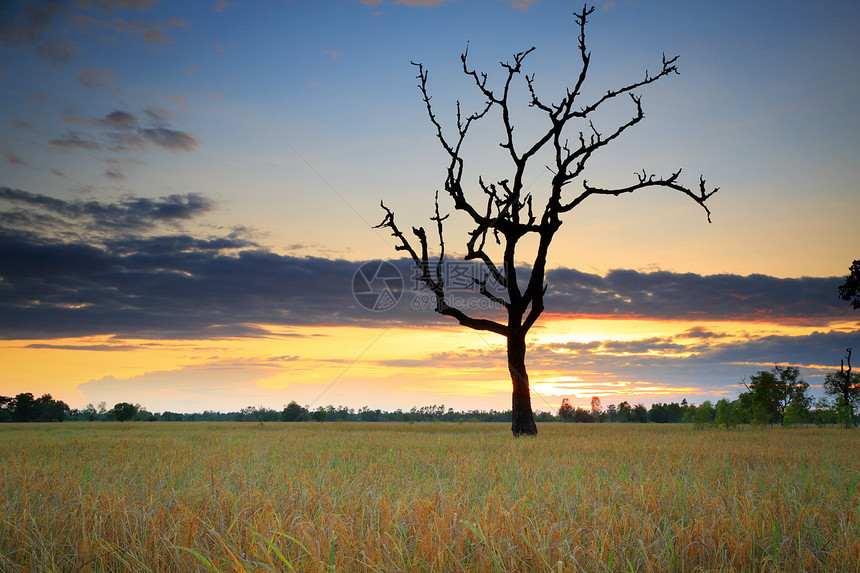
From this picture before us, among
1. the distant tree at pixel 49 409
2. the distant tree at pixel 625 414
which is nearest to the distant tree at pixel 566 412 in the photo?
the distant tree at pixel 625 414

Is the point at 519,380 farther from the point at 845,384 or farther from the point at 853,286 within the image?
the point at 845,384

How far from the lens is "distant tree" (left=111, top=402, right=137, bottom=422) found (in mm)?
97250

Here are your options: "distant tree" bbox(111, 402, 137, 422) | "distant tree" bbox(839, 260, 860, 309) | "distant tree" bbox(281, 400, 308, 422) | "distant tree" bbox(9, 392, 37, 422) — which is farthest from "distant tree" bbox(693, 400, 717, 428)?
"distant tree" bbox(9, 392, 37, 422)

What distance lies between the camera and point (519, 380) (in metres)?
19.6

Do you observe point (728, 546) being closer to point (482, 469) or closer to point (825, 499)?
point (825, 499)

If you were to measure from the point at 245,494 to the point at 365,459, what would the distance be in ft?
14.2

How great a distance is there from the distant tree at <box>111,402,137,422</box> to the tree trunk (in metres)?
101

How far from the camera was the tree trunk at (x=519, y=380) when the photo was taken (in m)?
19.3

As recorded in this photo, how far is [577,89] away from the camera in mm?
19594

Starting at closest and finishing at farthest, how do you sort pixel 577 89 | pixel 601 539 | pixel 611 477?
pixel 601 539
pixel 611 477
pixel 577 89

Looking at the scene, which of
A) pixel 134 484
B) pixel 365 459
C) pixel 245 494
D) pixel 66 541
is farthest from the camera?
pixel 365 459

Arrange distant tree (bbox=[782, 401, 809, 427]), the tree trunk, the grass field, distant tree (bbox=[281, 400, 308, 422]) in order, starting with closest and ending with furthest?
1. the grass field
2. the tree trunk
3. distant tree (bbox=[782, 401, 809, 427])
4. distant tree (bbox=[281, 400, 308, 422])

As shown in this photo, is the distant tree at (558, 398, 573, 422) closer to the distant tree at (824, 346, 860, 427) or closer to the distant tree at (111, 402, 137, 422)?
the distant tree at (824, 346, 860, 427)

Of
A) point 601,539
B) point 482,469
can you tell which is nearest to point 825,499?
point 601,539
